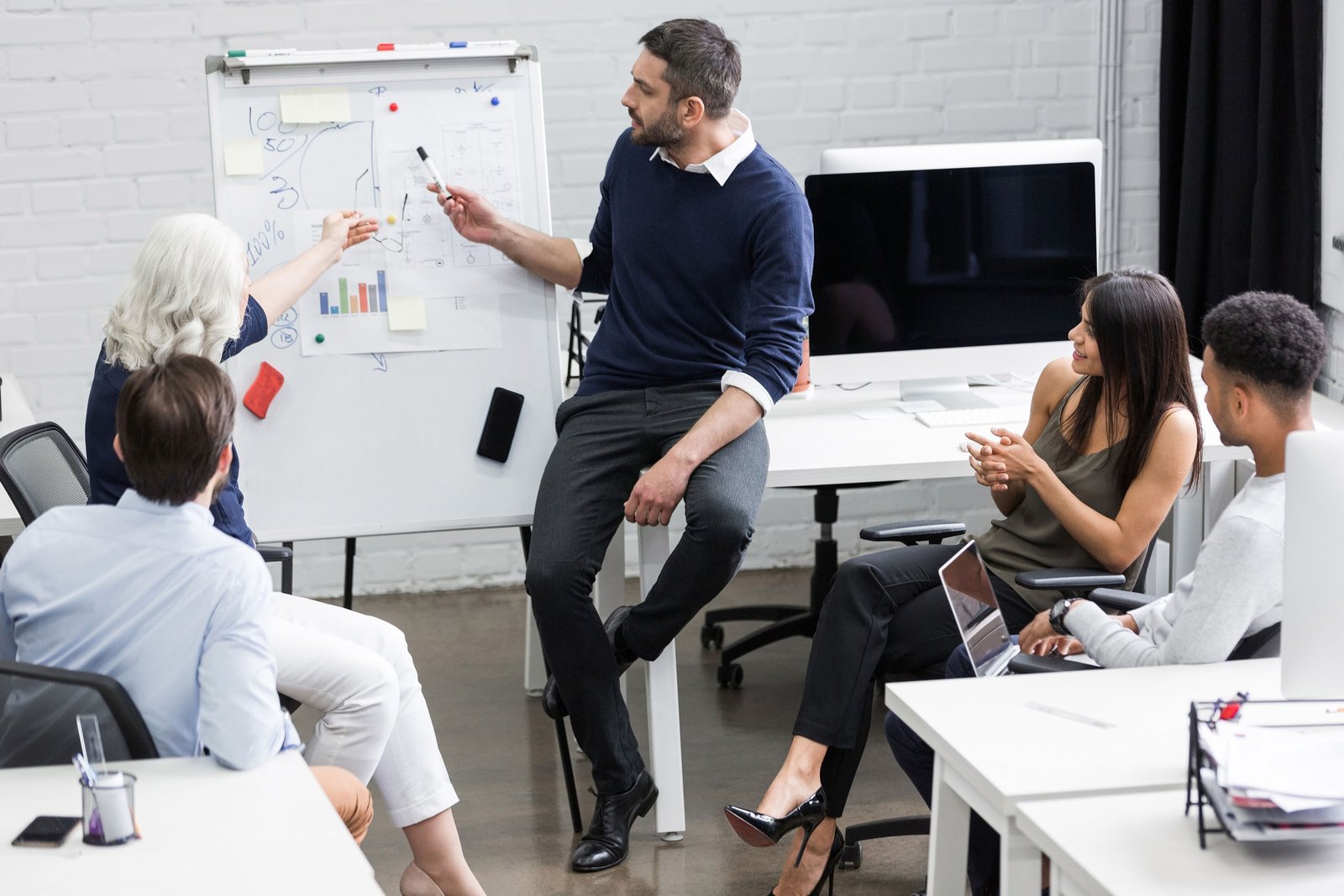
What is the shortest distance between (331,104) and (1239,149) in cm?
221

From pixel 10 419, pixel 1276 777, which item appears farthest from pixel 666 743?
pixel 10 419

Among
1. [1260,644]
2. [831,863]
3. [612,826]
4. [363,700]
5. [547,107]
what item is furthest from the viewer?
[547,107]

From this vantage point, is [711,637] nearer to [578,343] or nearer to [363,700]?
[578,343]

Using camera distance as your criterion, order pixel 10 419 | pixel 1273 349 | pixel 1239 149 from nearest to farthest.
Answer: pixel 1273 349, pixel 10 419, pixel 1239 149

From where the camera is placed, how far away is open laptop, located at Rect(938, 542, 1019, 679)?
188 cm

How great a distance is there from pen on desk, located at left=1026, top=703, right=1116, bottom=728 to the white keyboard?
57.8 inches

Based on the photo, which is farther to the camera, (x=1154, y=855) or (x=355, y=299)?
(x=355, y=299)

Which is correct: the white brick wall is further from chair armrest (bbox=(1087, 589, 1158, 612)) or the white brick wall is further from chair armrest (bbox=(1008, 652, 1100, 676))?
chair armrest (bbox=(1008, 652, 1100, 676))

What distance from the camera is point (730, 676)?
11.4 ft

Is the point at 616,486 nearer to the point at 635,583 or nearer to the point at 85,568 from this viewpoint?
the point at 85,568

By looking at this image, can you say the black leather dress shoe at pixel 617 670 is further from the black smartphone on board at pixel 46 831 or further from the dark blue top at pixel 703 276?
the black smartphone on board at pixel 46 831

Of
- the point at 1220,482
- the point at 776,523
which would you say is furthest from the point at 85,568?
the point at 776,523

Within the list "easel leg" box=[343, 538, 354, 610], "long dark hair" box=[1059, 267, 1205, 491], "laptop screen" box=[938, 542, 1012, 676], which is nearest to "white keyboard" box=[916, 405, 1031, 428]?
"long dark hair" box=[1059, 267, 1205, 491]

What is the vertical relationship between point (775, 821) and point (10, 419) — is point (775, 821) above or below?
below
